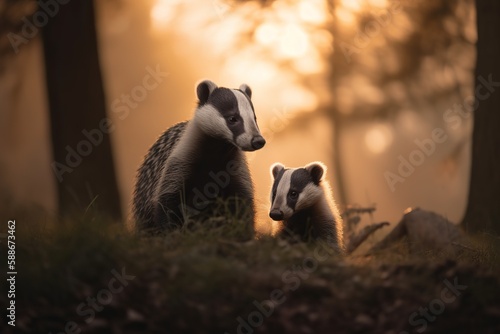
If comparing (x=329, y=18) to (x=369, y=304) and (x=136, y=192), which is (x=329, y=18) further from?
(x=369, y=304)

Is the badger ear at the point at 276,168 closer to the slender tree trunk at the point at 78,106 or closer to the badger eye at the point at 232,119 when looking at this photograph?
the badger eye at the point at 232,119

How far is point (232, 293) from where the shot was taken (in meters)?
4.35

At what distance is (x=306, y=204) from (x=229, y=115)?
45.4 inches

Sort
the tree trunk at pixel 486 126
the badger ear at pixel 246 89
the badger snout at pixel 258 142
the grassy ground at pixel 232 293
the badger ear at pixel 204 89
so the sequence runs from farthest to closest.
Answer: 1. the tree trunk at pixel 486 126
2. the badger ear at pixel 246 89
3. the badger ear at pixel 204 89
4. the badger snout at pixel 258 142
5. the grassy ground at pixel 232 293

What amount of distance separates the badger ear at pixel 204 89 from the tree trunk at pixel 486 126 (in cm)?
359

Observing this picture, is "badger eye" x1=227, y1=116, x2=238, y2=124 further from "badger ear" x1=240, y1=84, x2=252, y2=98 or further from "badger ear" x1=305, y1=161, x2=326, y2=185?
"badger ear" x1=305, y1=161, x2=326, y2=185

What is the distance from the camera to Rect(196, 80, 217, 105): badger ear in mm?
6492

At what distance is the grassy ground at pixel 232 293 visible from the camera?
427 centimetres

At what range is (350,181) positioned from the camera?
1844cm

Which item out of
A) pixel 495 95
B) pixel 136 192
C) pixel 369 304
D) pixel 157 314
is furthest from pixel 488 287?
pixel 495 95

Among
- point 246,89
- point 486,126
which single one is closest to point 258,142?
point 246,89

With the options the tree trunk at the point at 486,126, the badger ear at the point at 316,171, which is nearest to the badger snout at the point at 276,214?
the badger ear at the point at 316,171

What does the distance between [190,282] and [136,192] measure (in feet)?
9.63

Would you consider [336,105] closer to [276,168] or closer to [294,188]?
[276,168]
